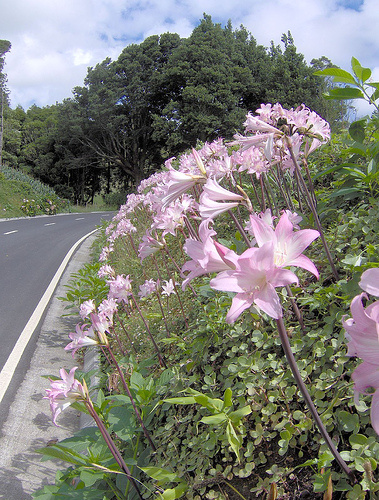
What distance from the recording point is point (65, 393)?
1.62 meters

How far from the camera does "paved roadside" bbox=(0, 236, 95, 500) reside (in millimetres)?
2764

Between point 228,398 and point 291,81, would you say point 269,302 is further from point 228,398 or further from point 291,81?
point 291,81

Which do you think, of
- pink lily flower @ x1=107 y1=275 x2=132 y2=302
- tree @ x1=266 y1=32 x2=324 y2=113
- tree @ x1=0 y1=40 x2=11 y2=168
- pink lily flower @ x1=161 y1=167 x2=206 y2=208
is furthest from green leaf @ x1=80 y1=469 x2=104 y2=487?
tree @ x1=0 y1=40 x2=11 y2=168

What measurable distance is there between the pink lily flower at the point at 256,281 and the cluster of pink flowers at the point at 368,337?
0.67 ft

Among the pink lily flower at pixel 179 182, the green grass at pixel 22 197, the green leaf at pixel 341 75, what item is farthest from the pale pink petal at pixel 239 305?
the green grass at pixel 22 197

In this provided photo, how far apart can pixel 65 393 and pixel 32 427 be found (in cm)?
220

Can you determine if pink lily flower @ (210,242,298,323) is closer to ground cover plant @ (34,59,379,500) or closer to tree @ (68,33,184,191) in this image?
ground cover plant @ (34,59,379,500)

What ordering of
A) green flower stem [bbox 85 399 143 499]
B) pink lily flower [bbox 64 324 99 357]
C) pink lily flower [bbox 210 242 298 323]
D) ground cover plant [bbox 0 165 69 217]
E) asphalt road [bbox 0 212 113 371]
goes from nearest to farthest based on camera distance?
pink lily flower [bbox 210 242 298 323] → green flower stem [bbox 85 399 143 499] → pink lily flower [bbox 64 324 99 357] → asphalt road [bbox 0 212 113 371] → ground cover plant [bbox 0 165 69 217]

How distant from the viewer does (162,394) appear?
2617 millimetres

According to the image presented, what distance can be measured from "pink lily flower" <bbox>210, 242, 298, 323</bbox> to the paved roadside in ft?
6.85

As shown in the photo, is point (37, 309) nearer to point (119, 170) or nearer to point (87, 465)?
point (87, 465)

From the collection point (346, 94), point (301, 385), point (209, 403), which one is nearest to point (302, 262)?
point (301, 385)

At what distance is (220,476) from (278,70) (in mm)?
33472

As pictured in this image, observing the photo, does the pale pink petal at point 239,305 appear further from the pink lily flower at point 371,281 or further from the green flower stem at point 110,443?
the green flower stem at point 110,443
